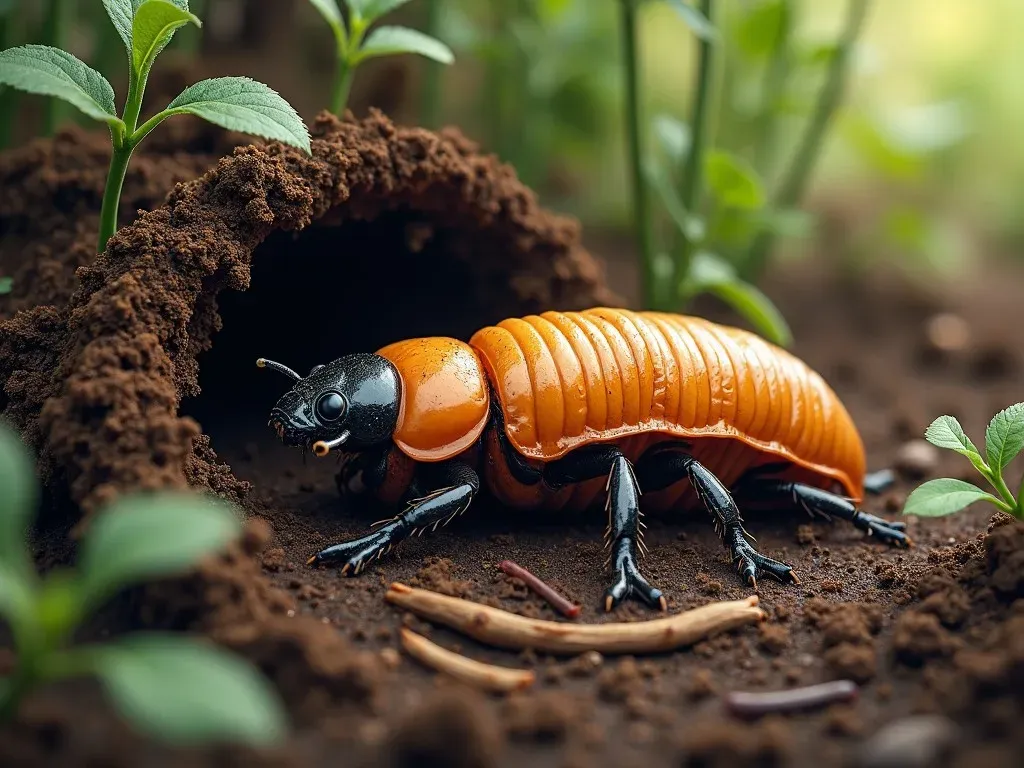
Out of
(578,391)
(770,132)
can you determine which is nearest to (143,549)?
(578,391)

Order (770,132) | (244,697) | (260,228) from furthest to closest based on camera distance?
1. (770,132)
2. (260,228)
3. (244,697)

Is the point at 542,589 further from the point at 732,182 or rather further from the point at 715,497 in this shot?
the point at 732,182

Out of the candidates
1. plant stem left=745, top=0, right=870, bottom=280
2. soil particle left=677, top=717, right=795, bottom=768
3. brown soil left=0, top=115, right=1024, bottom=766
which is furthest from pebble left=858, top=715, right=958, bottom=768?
plant stem left=745, top=0, right=870, bottom=280

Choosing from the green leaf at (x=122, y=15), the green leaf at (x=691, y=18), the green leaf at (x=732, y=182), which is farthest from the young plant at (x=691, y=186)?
the green leaf at (x=122, y=15)

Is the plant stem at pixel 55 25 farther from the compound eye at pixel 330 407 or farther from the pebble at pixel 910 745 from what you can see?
the pebble at pixel 910 745

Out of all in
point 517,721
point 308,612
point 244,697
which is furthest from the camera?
point 308,612

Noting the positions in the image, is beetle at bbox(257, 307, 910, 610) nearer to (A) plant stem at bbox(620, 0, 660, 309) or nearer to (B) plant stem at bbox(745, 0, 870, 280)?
(A) plant stem at bbox(620, 0, 660, 309)

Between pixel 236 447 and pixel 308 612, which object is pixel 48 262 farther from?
pixel 308 612
